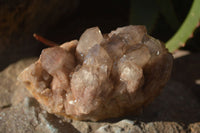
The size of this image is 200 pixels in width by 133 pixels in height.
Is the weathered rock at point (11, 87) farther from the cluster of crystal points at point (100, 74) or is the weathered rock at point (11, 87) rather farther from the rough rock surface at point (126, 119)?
the cluster of crystal points at point (100, 74)

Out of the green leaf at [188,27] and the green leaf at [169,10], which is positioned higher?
the green leaf at [169,10]

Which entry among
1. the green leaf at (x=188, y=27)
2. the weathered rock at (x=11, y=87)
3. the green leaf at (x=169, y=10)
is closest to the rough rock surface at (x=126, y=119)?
the weathered rock at (x=11, y=87)

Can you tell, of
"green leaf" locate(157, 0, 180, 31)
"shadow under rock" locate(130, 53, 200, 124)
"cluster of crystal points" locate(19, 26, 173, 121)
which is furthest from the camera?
"green leaf" locate(157, 0, 180, 31)

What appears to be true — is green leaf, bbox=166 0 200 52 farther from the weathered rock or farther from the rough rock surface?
the weathered rock

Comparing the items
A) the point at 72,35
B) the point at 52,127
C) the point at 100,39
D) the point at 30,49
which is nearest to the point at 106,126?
the point at 52,127

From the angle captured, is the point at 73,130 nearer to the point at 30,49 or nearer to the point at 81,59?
the point at 81,59

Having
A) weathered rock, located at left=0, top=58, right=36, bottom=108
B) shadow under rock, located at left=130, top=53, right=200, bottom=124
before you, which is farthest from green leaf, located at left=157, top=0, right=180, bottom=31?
weathered rock, located at left=0, top=58, right=36, bottom=108
